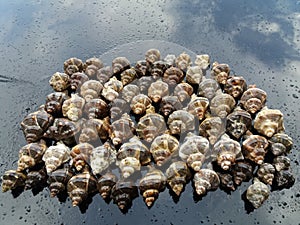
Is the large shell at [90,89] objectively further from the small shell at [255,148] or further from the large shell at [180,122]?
the small shell at [255,148]

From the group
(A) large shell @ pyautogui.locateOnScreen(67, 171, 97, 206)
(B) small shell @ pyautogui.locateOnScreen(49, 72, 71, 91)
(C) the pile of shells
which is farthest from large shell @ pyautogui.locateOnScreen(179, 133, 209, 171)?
(B) small shell @ pyautogui.locateOnScreen(49, 72, 71, 91)

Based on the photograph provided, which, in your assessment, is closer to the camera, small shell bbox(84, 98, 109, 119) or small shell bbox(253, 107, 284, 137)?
small shell bbox(253, 107, 284, 137)

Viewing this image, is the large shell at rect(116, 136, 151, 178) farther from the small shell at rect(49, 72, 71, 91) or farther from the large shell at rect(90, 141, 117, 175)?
the small shell at rect(49, 72, 71, 91)

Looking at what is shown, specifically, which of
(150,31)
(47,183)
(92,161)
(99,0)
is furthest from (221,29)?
(47,183)

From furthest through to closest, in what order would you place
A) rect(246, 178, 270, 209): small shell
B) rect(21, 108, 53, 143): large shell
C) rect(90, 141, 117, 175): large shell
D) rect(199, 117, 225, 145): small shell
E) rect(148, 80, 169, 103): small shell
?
rect(148, 80, 169, 103): small shell → rect(21, 108, 53, 143): large shell → rect(199, 117, 225, 145): small shell → rect(90, 141, 117, 175): large shell → rect(246, 178, 270, 209): small shell

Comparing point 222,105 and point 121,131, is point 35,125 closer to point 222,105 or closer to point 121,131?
point 121,131

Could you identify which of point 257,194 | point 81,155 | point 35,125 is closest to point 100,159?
point 81,155
